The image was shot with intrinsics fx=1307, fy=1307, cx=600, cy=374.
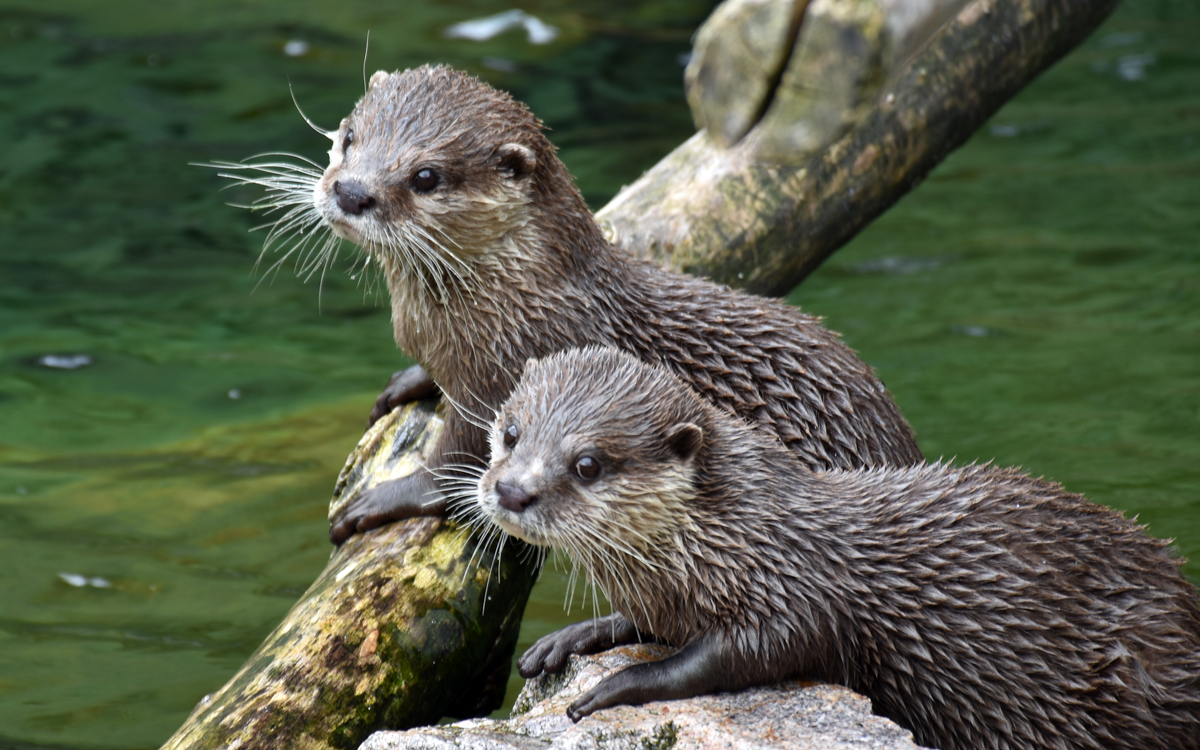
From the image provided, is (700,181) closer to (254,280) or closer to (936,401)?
(936,401)

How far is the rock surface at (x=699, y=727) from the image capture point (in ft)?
8.76

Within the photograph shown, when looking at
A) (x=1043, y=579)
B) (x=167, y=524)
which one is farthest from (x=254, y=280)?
(x=1043, y=579)

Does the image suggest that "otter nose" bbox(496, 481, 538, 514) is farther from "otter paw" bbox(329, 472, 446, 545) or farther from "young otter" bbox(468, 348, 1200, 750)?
"otter paw" bbox(329, 472, 446, 545)

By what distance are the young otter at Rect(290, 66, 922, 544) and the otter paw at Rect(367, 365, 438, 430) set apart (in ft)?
1.09

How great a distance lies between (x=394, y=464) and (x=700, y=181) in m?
1.71

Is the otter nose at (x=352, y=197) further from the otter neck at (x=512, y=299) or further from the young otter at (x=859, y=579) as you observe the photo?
the young otter at (x=859, y=579)

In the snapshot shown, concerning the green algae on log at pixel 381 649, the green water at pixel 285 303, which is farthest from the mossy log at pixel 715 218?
the green water at pixel 285 303

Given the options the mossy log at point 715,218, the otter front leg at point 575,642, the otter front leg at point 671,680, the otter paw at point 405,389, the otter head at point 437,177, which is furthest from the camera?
the otter paw at point 405,389

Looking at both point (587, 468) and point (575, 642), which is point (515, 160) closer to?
point (587, 468)

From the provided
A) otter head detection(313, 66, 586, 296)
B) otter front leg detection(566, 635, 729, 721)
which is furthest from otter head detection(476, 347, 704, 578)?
otter head detection(313, 66, 586, 296)

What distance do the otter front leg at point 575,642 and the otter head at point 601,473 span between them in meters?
0.33

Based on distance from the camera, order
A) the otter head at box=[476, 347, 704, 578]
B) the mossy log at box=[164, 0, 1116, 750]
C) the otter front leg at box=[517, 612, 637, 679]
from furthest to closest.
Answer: the otter front leg at box=[517, 612, 637, 679] < the mossy log at box=[164, 0, 1116, 750] < the otter head at box=[476, 347, 704, 578]

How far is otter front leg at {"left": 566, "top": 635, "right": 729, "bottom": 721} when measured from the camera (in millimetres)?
2924

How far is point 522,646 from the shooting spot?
448 centimetres
